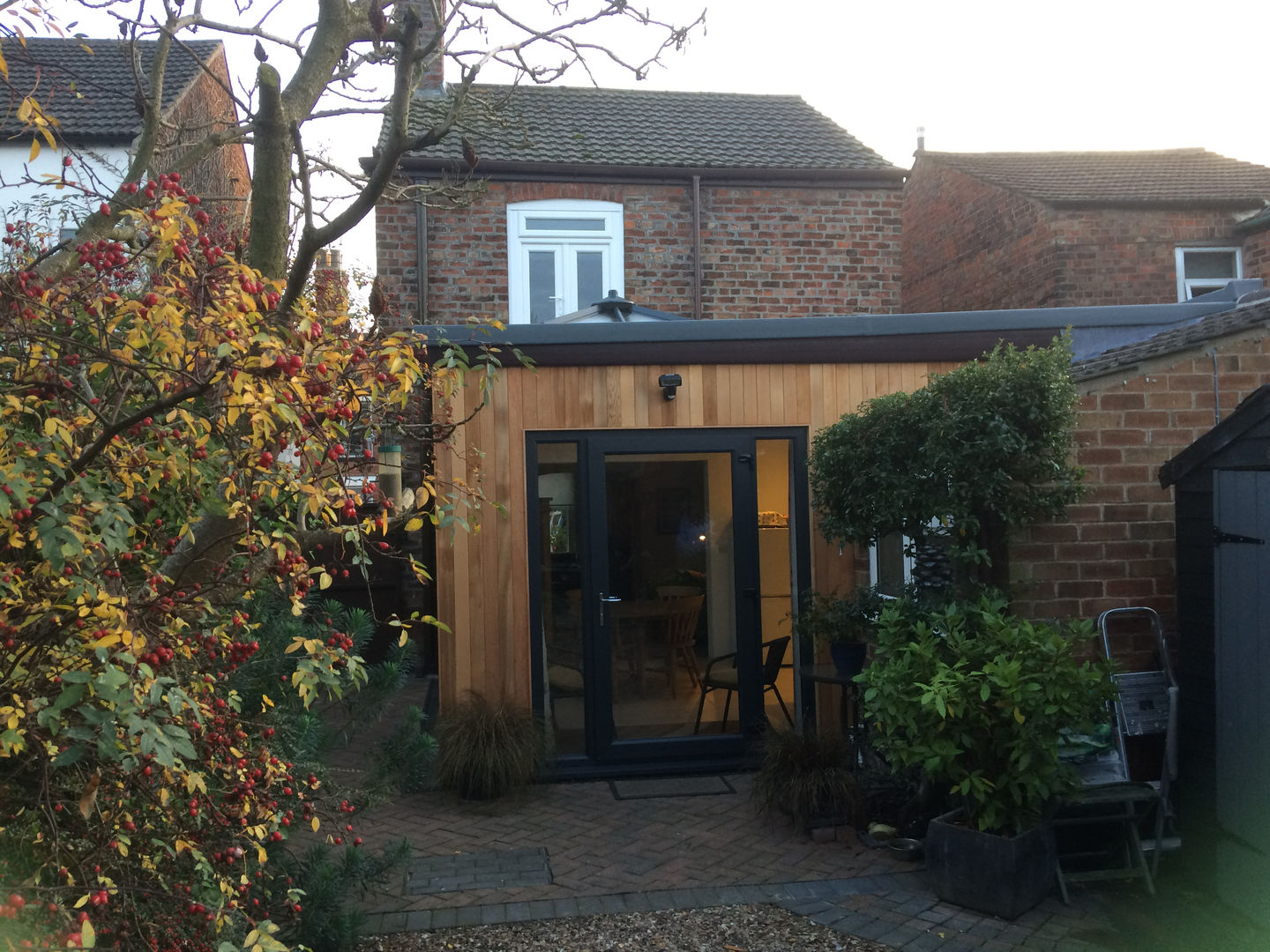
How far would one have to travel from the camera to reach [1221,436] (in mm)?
4680

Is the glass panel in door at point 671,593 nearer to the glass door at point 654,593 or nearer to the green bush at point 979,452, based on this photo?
the glass door at point 654,593

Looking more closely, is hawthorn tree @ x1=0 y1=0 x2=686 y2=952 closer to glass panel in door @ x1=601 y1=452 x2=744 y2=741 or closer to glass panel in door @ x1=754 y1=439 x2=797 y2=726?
glass panel in door @ x1=601 y1=452 x2=744 y2=741

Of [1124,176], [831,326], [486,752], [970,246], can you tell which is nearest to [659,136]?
[970,246]

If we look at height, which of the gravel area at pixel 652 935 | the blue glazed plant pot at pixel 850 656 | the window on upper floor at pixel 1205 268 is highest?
the window on upper floor at pixel 1205 268

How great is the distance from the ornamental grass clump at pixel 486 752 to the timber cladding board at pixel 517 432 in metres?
0.34

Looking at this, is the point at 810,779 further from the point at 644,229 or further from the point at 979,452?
the point at 644,229

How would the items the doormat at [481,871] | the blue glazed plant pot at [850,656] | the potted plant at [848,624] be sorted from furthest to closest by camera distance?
the blue glazed plant pot at [850,656] → the potted plant at [848,624] → the doormat at [481,871]

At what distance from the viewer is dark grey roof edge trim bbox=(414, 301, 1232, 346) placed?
22.4ft

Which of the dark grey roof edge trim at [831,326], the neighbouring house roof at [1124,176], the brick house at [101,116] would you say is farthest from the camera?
the neighbouring house roof at [1124,176]

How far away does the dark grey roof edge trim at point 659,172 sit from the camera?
37.6ft

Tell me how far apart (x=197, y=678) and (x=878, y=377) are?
18.3 feet

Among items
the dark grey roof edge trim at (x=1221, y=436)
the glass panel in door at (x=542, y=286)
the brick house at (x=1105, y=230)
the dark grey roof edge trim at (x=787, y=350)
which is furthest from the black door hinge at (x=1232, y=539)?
the brick house at (x=1105, y=230)

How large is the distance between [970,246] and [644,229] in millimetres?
6152

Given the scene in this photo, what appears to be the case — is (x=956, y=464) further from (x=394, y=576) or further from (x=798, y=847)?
(x=394, y=576)
